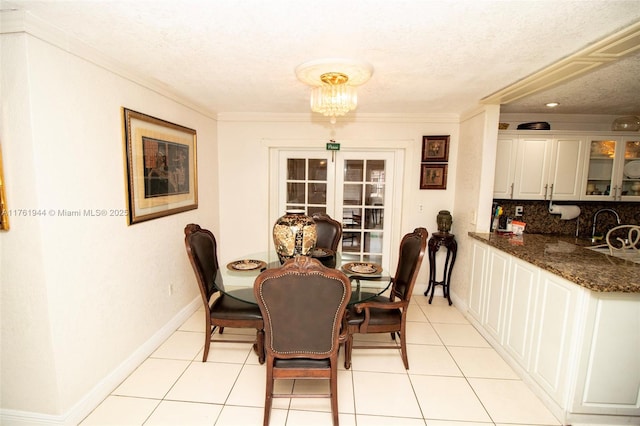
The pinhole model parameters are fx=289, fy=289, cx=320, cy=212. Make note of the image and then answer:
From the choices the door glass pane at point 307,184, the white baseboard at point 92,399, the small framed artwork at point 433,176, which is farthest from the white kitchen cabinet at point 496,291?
the white baseboard at point 92,399

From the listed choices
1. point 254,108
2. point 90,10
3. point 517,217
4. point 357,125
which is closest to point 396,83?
point 357,125

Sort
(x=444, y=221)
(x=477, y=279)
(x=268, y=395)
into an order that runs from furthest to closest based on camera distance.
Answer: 1. (x=444, y=221)
2. (x=477, y=279)
3. (x=268, y=395)

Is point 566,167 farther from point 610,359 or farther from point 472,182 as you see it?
point 610,359

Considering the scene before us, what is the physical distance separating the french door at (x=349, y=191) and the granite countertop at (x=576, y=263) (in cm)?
129

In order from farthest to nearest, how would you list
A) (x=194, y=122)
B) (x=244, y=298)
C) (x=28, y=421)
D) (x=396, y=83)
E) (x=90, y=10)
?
(x=194, y=122)
(x=396, y=83)
(x=244, y=298)
(x=28, y=421)
(x=90, y=10)

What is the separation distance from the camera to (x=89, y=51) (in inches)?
70.4

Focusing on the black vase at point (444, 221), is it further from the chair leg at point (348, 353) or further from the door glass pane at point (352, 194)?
the chair leg at point (348, 353)

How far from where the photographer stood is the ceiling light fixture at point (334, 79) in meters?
1.84

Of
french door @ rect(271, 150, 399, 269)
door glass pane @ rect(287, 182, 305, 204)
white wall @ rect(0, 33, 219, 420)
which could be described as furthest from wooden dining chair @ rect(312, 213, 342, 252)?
white wall @ rect(0, 33, 219, 420)

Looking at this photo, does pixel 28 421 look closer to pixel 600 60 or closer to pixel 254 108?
pixel 254 108

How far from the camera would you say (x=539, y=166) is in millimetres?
3256

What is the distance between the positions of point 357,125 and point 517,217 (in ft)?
7.40

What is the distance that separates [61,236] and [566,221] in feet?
15.9

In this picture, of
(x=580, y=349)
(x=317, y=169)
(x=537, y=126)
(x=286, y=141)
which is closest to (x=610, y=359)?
(x=580, y=349)
